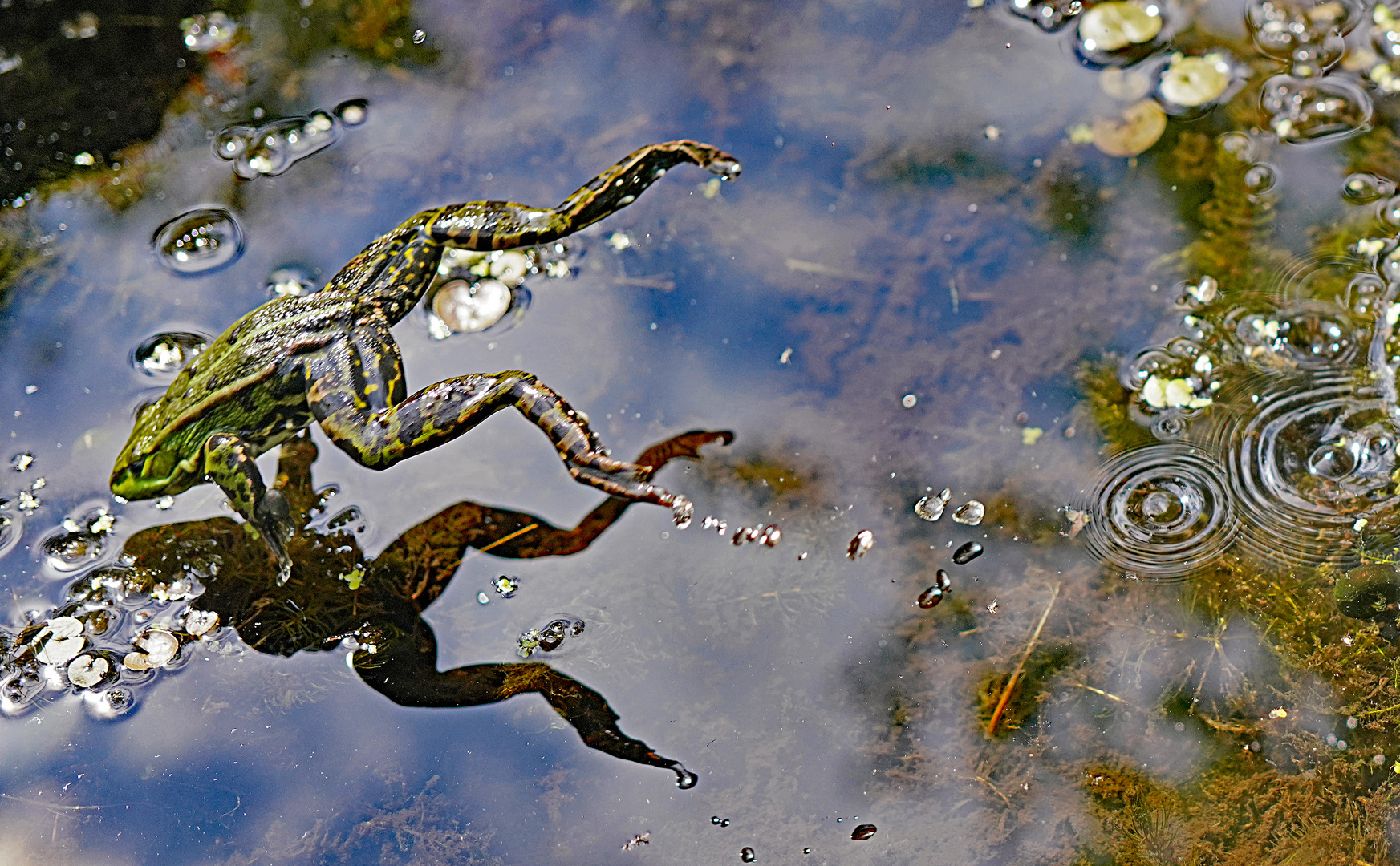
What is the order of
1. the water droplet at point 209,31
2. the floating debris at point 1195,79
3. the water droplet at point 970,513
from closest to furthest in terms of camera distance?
the water droplet at point 970,513 < the floating debris at point 1195,79 < the water droplet at point 209,31

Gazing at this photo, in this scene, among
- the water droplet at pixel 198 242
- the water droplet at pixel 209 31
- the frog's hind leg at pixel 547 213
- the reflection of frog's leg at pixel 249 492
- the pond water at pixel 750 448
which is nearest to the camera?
the pond water at pixel 750 448

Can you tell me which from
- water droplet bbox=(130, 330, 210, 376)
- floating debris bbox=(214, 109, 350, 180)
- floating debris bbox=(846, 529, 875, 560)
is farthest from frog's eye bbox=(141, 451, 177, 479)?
floating debris bbox=(846, 529, 875, 560)

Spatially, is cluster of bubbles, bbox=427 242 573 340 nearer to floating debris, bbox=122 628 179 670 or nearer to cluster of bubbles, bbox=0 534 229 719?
cluster of bubbles, bbox=0 534 229 719

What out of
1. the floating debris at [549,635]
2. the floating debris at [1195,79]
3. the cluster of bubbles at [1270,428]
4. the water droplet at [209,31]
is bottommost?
the floating debris at [549,635]

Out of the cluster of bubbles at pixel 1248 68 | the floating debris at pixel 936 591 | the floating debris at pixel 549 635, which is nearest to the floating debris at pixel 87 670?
the floating debris at pixel 549 635

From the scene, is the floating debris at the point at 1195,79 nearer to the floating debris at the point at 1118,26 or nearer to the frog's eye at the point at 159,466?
the floating debris at the point at 1118,26
